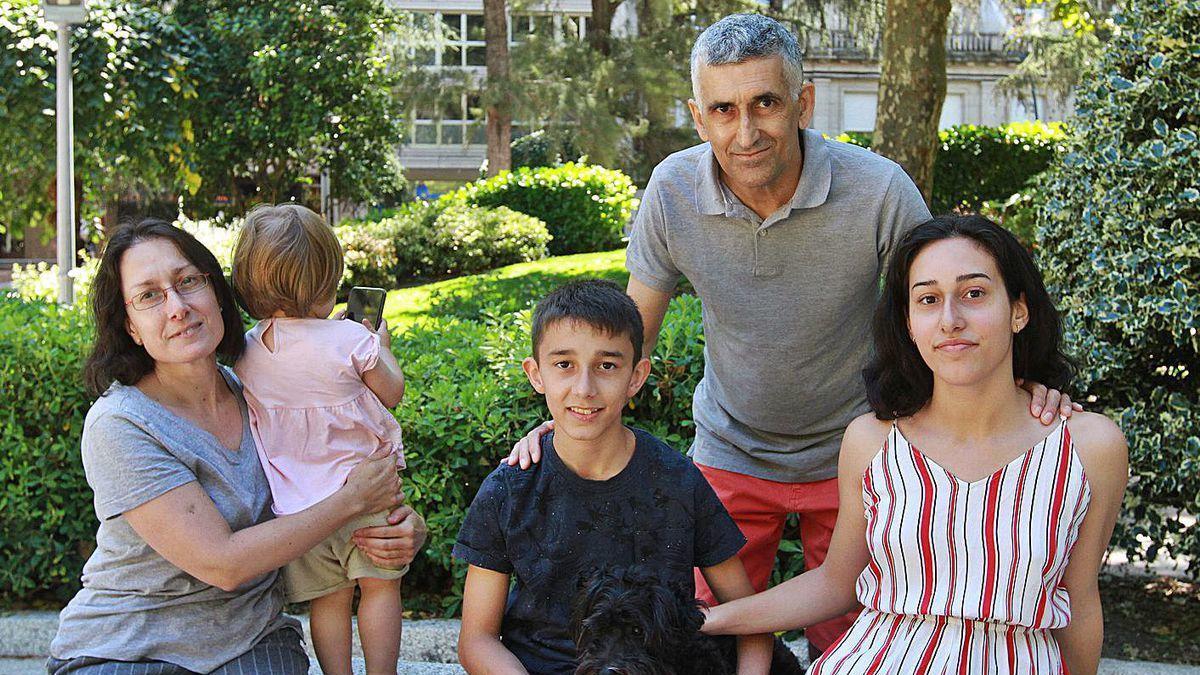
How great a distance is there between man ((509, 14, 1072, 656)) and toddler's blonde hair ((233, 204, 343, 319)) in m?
0.83

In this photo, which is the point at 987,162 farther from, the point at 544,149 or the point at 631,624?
the point at 631,624

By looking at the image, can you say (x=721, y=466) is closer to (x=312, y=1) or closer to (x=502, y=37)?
(x=312, y=1)

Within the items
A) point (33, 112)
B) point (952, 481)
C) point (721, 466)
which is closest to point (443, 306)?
point (33, 112)

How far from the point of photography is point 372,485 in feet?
10.3

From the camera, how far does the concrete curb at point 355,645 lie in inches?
173

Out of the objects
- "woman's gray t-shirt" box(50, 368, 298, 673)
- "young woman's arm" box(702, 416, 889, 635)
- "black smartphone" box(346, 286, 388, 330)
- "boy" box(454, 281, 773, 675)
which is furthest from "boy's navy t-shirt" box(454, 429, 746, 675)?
"black smartphone" box(346, 286, 388, 330)

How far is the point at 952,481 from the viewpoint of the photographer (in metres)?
2.73

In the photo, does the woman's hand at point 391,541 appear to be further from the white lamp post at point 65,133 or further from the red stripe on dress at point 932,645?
the white lamp post at point 65,133

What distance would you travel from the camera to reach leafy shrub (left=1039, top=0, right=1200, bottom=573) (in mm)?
4102

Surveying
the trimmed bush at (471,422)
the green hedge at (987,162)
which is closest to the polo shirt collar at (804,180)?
the trimmed bush at (471,422)

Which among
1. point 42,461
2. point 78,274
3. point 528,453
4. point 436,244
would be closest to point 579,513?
point 528,453

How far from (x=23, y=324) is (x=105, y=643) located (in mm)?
2776

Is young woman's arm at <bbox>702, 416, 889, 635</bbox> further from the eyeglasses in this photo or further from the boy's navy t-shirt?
the eyeglasses

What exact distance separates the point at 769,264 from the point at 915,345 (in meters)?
0.61
